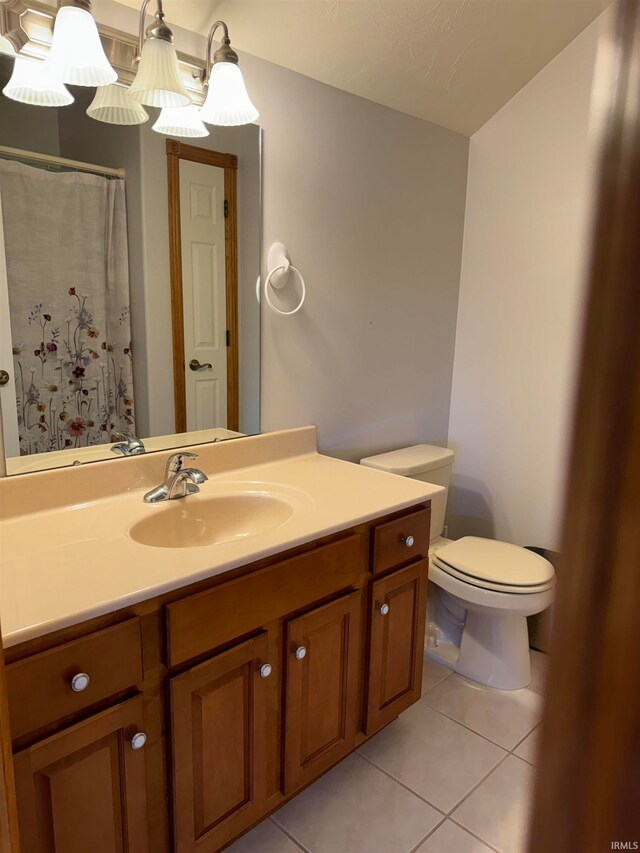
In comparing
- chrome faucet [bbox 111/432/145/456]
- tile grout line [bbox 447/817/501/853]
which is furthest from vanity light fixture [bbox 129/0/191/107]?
tile grout line [bbox 447/817/501/853]

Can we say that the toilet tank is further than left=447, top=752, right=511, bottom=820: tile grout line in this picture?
Yes

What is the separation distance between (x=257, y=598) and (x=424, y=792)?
0.89 m

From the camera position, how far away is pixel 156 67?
1413 mm

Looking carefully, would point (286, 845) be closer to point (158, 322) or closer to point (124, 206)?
point (158, 322)

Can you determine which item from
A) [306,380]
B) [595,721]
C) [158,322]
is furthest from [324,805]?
[595,721]

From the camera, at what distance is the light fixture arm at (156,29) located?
138 cm

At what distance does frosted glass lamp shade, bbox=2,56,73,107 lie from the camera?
4.20 feet

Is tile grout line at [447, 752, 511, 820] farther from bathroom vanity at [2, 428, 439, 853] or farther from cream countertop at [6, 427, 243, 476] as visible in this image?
cream countertop at [6, 427, 243, 476]

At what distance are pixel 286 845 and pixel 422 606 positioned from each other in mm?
711

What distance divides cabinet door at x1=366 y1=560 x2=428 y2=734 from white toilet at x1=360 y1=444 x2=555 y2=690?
1.13 feet

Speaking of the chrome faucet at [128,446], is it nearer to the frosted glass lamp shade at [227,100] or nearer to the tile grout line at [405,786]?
the frosted glass lamp shade at [227,100]

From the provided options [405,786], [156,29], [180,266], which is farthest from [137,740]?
[156,29]

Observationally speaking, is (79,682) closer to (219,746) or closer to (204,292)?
(219,746)

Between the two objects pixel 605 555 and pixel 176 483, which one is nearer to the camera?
pixel 605 555
